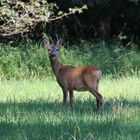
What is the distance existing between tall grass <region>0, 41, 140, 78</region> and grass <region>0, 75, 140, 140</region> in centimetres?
A: 451

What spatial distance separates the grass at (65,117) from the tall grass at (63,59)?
4.51 meters

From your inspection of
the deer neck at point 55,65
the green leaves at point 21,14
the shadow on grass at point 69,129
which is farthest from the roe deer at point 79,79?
the green leaves at point 21,14

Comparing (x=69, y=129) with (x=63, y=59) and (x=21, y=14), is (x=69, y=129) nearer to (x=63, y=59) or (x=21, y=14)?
(x=63, y=59)

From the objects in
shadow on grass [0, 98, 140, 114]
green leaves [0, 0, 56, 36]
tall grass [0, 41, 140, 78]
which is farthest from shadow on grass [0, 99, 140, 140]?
green leaves [0, 0, 56, 36]

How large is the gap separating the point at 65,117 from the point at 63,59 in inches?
397

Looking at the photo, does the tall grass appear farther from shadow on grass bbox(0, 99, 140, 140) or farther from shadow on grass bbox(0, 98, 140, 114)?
shadow on grass bbox(0, 99, 140, 140)

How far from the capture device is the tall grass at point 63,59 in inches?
730

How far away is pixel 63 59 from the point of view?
1944 centimetres

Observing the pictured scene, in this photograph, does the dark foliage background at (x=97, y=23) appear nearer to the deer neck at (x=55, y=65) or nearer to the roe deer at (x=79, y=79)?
the deer neck at (x=55, y=65)

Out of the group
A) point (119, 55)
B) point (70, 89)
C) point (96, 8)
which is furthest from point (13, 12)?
point (70, 89)

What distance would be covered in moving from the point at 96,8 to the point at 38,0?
573 cm

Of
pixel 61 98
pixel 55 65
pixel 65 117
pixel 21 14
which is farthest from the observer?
pixel 21 14

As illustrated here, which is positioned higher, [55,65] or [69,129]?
[55,65]

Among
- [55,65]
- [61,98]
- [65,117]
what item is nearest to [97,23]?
[61,98]
